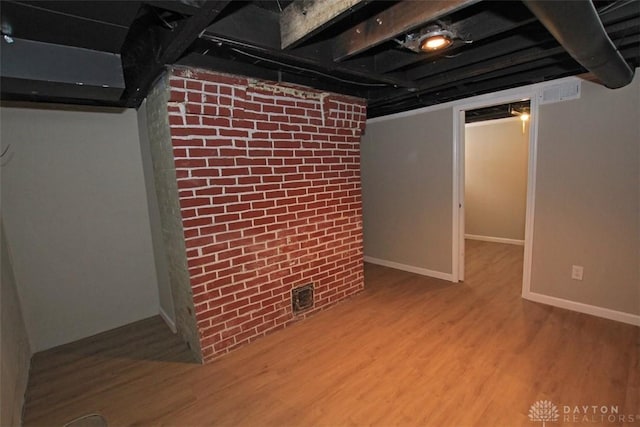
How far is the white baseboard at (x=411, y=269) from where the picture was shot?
353cm

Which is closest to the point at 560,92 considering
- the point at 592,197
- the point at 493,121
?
the point at 592,197

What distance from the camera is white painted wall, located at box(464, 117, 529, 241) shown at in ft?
15.5

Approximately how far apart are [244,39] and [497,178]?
494 cm

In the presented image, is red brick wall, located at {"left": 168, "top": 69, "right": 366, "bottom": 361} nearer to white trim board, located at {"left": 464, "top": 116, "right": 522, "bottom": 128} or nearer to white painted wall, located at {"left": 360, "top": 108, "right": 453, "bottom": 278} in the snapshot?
white painted wall, located at {"left": 360, "top": 108, "right": 453, "bottom": 278}

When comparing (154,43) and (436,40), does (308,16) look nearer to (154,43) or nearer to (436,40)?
(436,40)

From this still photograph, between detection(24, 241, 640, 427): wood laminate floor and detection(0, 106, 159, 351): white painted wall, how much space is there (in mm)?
296

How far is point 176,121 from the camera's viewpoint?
1883 millimetres

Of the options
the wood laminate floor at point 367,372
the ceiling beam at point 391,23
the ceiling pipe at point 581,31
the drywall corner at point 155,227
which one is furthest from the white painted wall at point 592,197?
the drywall corner at point 155,227

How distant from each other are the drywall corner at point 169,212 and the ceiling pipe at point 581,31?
2004mm

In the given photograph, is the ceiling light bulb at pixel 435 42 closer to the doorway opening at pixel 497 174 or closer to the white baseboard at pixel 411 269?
the white baseboard at pixel 411 269

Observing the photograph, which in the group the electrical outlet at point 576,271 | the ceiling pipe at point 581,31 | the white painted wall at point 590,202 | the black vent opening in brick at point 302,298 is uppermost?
the ceiling pipe at point 581,31

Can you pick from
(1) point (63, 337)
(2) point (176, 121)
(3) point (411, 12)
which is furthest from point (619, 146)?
(1) point (63, 337)

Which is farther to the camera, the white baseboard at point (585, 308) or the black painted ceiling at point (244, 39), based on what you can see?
the white baseboard at point (585, 308)

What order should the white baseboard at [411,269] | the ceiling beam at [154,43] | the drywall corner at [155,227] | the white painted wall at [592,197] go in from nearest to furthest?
the ceiling beam at [154,43] < the white painted wall at [592,197] < the drywall corner at [155,227] < the white baseboard at [411,269]
